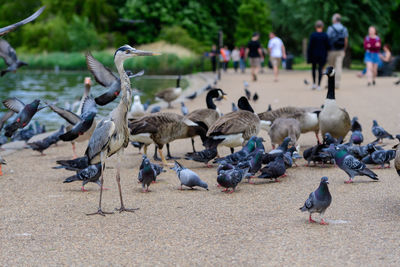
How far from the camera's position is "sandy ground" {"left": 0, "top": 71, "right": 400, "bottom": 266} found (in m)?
4.94

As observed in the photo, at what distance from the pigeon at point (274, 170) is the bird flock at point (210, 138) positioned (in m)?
0.01

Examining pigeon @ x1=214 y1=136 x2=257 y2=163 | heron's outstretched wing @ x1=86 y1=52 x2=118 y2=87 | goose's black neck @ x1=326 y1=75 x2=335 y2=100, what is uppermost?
heron's outstretched wing @ x1=86 y1=52 x2=118 y2=87

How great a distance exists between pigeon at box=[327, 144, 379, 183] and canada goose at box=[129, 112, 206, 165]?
264cm

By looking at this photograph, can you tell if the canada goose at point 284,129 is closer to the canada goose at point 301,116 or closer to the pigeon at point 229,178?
the canada goose at point 301,116

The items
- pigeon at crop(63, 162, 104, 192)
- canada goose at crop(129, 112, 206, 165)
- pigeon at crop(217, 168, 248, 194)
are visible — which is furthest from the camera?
canada goose at crop(129, 112, 206, 165)

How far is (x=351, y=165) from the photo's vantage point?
24.6ft

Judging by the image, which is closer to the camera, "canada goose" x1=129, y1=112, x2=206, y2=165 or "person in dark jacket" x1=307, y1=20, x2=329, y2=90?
"canada goose" x1=129, y1=112, x2=206, y2=165

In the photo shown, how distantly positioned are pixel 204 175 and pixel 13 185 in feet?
9.03

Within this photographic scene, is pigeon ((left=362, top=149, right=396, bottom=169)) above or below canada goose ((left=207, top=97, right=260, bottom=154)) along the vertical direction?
below

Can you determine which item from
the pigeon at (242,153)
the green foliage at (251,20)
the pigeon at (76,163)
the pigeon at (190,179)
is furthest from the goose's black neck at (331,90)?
the green foliage at (251,20)

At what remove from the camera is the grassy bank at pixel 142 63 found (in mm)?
39719

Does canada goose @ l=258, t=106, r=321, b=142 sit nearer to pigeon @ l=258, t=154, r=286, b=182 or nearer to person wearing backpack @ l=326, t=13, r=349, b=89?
pigeon @ l=258, t=154, r=286, b=182

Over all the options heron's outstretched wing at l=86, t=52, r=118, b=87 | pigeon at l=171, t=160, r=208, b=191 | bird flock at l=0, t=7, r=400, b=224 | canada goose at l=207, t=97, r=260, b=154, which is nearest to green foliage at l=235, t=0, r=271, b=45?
heron's outstretched wing at l=86, t=52, r=118, b=87

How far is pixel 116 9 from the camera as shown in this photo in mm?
56906
